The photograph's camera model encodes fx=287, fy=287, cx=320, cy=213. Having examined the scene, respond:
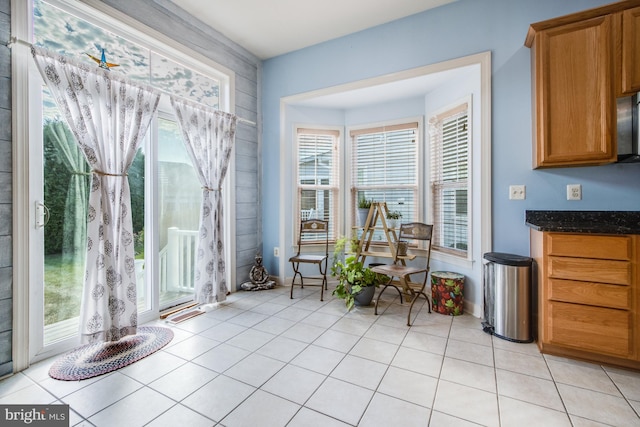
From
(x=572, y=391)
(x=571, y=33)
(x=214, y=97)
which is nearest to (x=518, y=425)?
(x=572, y=391)

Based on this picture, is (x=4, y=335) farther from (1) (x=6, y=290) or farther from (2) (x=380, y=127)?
(2) (x=380, y=127)

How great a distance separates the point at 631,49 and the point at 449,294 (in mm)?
2294

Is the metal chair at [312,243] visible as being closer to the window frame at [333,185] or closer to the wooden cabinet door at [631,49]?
the window frame at [333,185]

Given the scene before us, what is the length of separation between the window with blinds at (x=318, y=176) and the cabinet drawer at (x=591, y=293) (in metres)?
2.55

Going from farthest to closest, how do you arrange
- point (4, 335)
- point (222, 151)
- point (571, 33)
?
point (222, 151), point (571, 33), point (4, 335)

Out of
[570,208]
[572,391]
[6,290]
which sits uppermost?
[570,208]

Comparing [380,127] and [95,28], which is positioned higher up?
[95,28]

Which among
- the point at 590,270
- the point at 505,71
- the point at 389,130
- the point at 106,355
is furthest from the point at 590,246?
the point at 106,355

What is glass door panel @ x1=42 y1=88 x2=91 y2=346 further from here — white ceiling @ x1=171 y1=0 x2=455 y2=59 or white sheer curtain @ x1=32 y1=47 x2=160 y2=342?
white ceiling @ x1=171 y1=0 x2=455 y2=59

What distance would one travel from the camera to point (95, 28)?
232 centimetres

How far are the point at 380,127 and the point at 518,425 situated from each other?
3292mm

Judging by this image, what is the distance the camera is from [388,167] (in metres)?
3.84

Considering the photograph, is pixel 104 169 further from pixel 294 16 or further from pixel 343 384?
pixel 294 16

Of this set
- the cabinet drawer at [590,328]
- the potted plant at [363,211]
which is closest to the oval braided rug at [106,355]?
the potted plant at [363,211]
